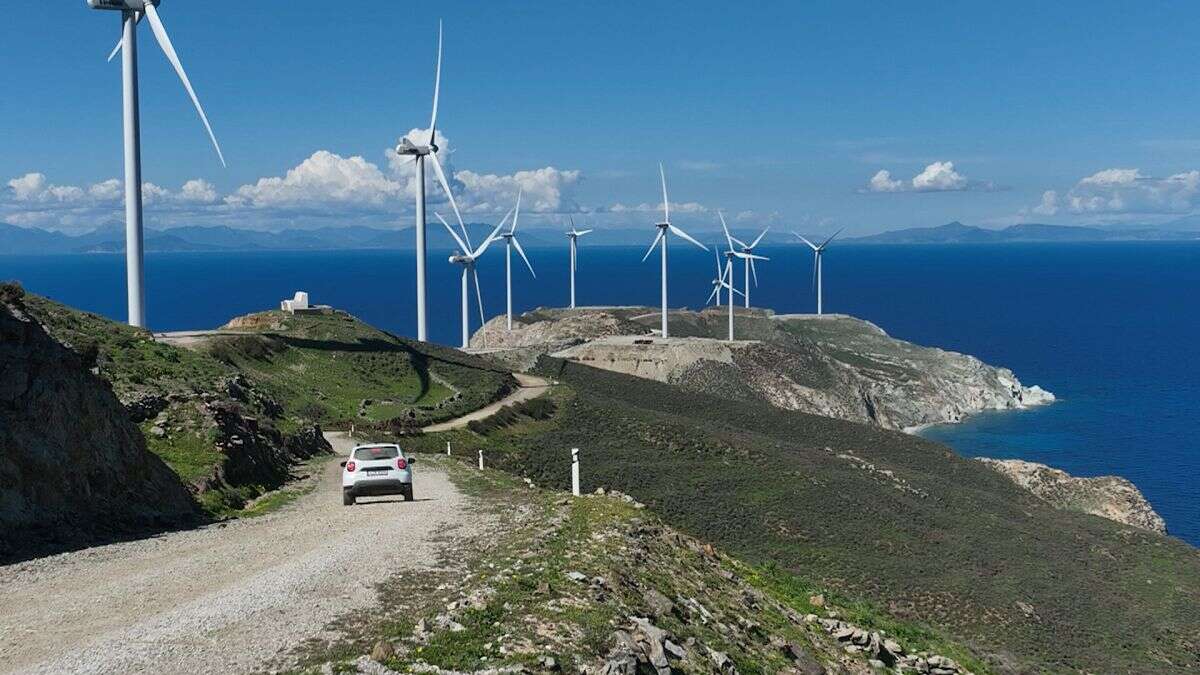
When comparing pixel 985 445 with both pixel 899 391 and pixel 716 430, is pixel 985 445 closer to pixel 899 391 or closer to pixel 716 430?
pixel 899 391

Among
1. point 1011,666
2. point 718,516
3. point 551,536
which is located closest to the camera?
point 551,536

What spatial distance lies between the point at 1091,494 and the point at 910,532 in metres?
35.7

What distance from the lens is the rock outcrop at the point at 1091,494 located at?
82812 millimetres

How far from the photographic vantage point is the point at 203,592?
59.6ft

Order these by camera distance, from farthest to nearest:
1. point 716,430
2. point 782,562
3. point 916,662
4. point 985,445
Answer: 1. point 985,445
2. point 716,430
3. point 782,562
4. point 916,662

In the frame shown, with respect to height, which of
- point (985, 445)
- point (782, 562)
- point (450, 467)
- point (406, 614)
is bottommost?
point (985, 445)

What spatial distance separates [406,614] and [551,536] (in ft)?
24.6

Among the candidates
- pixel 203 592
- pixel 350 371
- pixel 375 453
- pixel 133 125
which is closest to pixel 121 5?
pixel 133 125

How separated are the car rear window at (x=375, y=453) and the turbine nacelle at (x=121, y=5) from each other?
40.6m

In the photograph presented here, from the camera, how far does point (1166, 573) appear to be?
58.4 metres

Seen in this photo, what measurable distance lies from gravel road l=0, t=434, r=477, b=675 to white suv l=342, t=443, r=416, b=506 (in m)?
3.40

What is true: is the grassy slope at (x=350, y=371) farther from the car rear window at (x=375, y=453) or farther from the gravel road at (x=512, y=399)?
the car rear window at (x=375, y=453)

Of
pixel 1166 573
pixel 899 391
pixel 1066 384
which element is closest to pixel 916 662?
pixel 1166 573

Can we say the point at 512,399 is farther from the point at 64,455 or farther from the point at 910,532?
the point at 64,455
